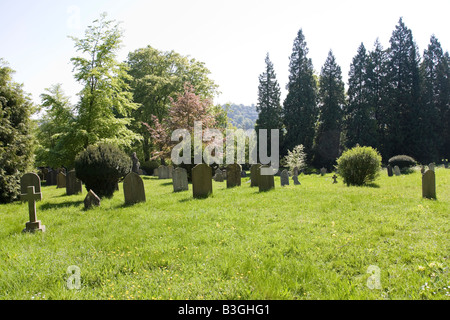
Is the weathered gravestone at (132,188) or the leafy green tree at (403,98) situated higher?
the leafy green tree at (403,98)

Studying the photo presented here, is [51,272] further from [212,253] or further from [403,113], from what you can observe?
[403,113]

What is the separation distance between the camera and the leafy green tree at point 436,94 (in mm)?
35188

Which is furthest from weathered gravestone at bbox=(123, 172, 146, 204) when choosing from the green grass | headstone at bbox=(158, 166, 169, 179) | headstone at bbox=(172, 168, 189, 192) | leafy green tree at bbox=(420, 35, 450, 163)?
leafy green tree at bbox=(420, 35, 450, 163)

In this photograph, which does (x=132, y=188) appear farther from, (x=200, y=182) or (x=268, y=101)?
(x=268, y=101)

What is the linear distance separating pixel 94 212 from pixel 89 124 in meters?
12.8

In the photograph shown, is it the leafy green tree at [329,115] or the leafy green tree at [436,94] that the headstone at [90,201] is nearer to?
the leafy green tree at [329,115]

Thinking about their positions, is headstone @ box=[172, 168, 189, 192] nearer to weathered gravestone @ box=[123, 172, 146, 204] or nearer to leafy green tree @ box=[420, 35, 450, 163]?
weathered gravestone @ box=[123, 172, 146, 204]

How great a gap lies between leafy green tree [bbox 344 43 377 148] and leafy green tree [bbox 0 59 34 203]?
33139 mm

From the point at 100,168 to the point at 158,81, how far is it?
22672 millimetres

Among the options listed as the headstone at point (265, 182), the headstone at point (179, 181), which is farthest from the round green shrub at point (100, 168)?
the headstone at point (265, 182)

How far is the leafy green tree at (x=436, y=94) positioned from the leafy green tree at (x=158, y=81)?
89.0 feet

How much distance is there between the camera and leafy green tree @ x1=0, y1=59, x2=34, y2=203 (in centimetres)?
1029

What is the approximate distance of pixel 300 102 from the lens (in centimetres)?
3647
